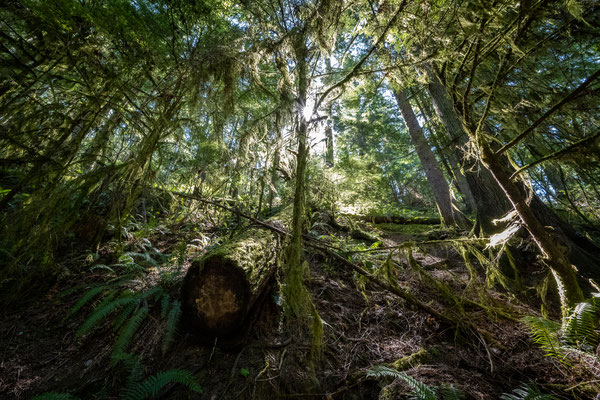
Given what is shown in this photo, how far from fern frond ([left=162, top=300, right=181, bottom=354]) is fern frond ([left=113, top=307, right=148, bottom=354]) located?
37 cm

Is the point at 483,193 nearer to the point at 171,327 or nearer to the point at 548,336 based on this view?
the point at 548,336

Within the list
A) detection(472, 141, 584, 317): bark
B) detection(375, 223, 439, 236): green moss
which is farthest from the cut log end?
detection(375, 223, 439, 236): green moss

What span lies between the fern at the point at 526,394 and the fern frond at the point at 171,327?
3.31m

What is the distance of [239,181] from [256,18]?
109 inches

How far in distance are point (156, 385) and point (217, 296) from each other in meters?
0.90

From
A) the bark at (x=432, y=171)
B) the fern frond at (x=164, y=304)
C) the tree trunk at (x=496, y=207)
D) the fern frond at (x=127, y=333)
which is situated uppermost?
the bark at (x=432, y=171)

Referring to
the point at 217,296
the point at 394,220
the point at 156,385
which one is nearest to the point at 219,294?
the point at 217,296

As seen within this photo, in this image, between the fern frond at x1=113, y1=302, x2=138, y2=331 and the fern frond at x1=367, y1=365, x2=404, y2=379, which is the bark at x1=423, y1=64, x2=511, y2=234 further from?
the fern frond at x1=113, y1=302, x2=138, y2=331

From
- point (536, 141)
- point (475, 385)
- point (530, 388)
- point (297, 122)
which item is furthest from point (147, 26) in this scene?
point (530, 388)

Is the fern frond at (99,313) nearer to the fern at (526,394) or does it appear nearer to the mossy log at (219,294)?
the mossy log at (219,294)

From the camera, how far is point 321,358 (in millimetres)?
2502

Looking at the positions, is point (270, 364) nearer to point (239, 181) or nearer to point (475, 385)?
point (475, 385)

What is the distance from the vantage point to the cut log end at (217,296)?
269cm

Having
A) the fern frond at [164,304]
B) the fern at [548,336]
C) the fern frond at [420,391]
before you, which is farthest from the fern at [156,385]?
the fern at [548,336]
